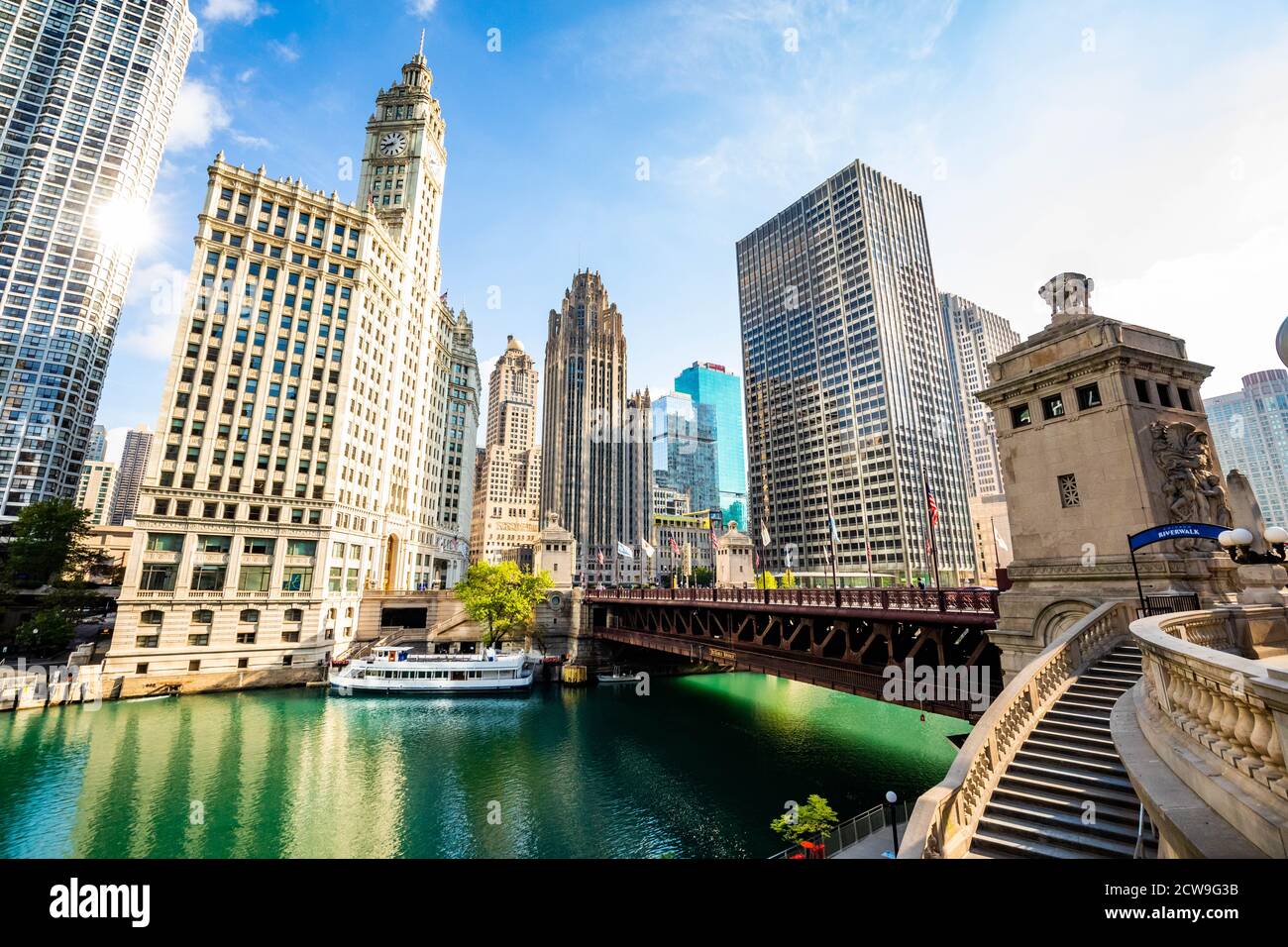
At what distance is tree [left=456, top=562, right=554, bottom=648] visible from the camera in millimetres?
55906

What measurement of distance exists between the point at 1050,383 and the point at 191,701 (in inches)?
2319

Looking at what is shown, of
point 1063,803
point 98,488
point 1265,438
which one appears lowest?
point 1063,803

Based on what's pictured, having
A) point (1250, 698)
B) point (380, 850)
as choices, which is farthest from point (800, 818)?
point (1250, 698)

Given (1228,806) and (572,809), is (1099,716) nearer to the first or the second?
(1228,806)

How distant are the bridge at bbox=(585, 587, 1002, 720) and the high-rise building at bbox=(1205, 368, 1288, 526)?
141m

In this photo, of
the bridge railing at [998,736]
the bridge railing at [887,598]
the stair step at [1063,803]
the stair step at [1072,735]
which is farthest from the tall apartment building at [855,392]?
the stair step at [1063,803]

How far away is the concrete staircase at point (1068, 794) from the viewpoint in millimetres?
8945

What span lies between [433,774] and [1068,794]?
89.8 feet

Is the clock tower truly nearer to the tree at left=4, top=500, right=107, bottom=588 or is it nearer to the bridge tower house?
the tree at left=4, top=500, right=107, bottom=588

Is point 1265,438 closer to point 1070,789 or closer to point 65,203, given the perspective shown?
point 1070,789

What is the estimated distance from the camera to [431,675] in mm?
48375

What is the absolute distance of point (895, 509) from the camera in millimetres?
110500

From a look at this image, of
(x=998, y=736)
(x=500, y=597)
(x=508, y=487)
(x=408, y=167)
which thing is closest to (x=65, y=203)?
(x=408, y=167)

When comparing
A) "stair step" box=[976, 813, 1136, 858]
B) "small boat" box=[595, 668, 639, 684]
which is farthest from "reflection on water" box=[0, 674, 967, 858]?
"stair step" box=[976, 813, 1136, 858]
